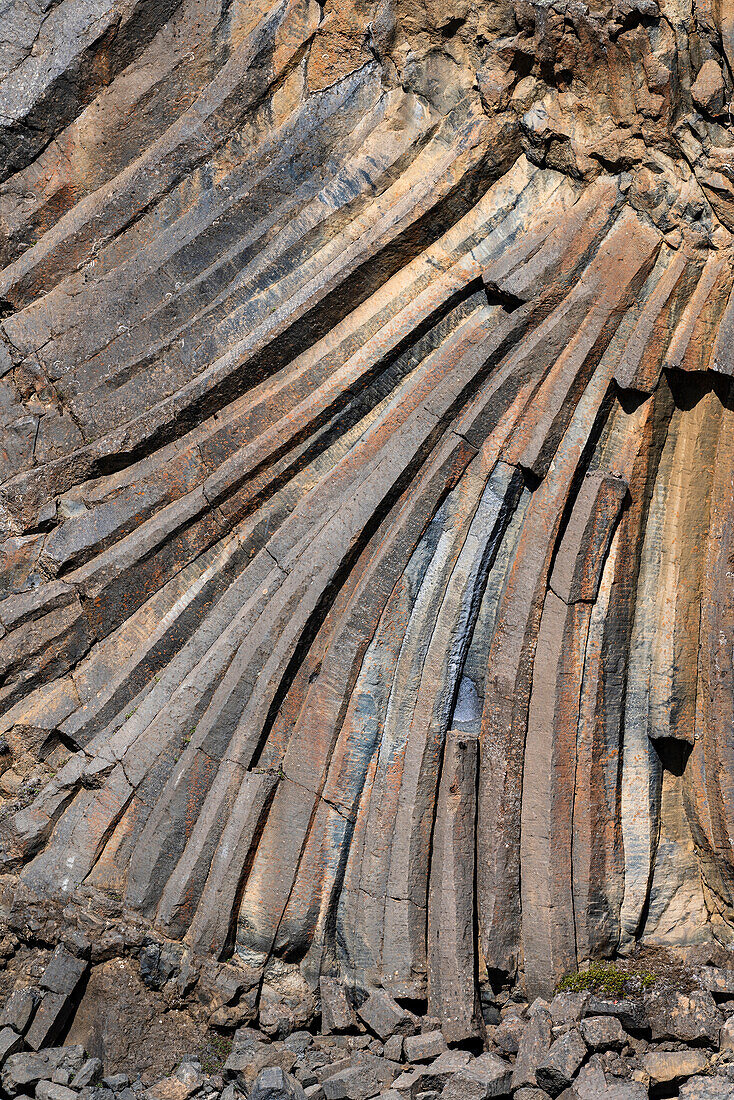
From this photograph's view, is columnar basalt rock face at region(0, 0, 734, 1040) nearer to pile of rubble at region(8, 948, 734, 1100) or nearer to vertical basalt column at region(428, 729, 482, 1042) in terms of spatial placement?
vertical basalt column at region(428, 729, 482, 1042)

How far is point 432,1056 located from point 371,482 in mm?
3904

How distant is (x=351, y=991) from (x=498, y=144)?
619 cm

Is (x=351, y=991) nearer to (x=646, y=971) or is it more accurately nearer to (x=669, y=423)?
(x=646, y=971)

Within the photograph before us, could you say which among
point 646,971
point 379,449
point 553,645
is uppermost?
point 379,449

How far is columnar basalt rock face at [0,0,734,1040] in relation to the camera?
6.73 m

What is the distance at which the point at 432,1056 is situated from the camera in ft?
20.6

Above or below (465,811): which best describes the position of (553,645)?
above

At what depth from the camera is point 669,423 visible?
7.00 metres

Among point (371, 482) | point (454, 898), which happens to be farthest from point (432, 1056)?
point (371, 482)

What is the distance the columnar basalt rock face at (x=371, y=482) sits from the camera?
6.73 m

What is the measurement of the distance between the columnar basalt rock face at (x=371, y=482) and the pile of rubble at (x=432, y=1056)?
23 centimetres

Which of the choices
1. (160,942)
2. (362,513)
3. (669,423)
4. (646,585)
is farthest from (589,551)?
(160,942)

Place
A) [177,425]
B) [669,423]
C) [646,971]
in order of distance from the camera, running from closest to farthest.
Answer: [646,971] < [669,423] < [177,425]

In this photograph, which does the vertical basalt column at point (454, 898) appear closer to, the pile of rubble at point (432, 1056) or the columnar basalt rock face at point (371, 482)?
the columnar basalt rock face at point (371, 482)
